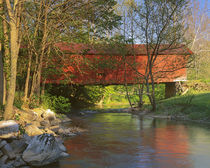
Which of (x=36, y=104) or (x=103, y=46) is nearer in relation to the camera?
(x=36, y=104)

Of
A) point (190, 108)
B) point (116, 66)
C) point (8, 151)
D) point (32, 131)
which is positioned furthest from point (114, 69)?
point (8, 151)

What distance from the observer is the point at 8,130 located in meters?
6.97

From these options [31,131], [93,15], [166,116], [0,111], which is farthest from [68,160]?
[93,15]

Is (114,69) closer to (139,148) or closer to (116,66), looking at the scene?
(116,66)

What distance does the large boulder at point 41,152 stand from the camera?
6293mm

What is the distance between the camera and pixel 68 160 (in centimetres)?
689

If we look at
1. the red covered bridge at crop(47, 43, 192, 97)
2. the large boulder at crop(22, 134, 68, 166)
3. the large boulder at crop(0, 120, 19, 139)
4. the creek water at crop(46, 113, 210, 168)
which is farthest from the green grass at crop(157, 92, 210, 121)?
the large boulder at crop(0, 120, 19, 139)

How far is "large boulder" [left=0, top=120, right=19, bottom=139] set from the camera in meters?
6.87

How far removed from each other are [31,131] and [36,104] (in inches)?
222

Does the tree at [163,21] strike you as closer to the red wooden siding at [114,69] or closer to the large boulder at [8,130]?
the red wooden siding at [114,69]

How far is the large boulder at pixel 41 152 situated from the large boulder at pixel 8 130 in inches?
29.4

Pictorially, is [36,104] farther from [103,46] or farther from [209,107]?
[209,107]

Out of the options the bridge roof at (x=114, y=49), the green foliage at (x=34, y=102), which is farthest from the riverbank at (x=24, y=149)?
the bridge roof at (x=114, y=49)

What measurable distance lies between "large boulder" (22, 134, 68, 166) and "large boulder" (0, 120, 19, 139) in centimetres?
75
